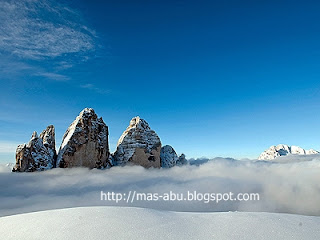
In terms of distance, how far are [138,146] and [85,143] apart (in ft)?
68.4

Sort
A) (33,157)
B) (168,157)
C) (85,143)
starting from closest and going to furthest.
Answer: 1. (33,157)
2. (85,143)
3. (168,157)

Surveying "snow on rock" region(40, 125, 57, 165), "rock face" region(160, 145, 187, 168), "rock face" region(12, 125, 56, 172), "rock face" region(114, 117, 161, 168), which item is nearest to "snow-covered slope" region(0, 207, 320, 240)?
"rock face" region(12, 125, 56, 172)

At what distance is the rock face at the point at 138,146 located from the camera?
254ft

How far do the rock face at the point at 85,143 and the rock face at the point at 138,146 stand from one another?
9945mm

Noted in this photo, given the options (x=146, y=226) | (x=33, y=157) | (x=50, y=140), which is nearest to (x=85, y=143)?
(x=50, y=140)

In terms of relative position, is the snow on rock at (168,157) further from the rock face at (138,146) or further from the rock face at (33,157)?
the rock face at (33,157)

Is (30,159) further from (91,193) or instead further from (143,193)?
(143,193)

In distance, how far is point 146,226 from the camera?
6.59 m

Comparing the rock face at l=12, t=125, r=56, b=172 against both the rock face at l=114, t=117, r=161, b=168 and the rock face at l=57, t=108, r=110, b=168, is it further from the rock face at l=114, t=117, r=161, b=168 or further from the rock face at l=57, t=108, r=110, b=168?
the rock face at l=114, t=117, r=161, b=168

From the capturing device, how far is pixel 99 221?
22.3 ft

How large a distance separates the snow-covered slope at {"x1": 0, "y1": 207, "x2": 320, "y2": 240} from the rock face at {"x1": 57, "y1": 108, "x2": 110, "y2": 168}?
58441 mm

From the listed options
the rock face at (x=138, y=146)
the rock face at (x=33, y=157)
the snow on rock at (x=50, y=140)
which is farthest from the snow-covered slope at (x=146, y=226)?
the rock face at (x=138, y=146)

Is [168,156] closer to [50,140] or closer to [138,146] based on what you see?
[138,146]

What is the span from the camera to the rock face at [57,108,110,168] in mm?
61925
